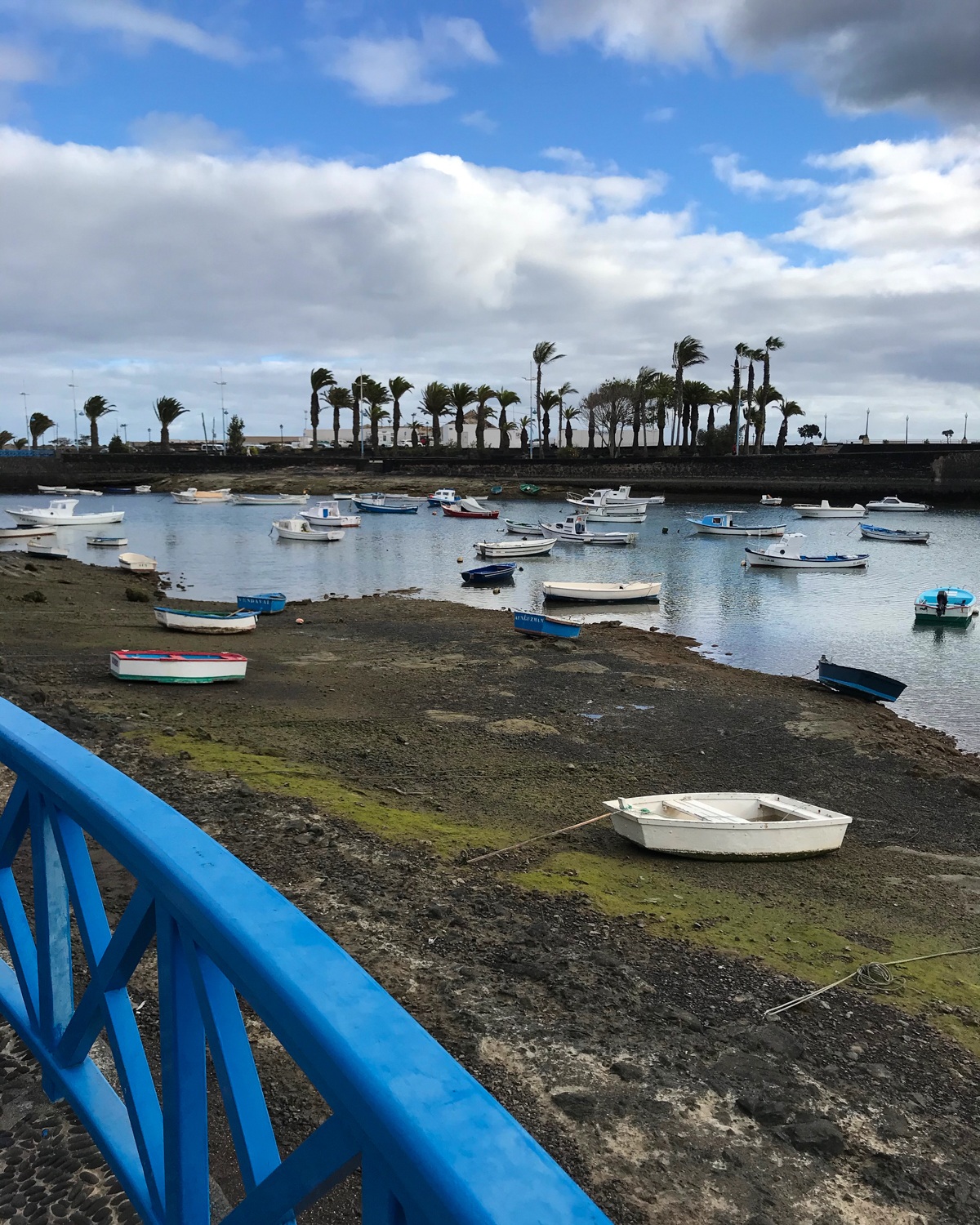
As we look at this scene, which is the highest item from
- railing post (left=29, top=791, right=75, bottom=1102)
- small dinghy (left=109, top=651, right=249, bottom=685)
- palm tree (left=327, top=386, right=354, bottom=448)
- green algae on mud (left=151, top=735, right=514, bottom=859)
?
palm tree (left=327, top=386, right=354, bottom=448)

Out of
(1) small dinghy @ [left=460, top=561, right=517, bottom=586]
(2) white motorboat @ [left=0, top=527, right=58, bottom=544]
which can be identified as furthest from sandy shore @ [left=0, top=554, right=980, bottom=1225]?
(2) white motorboat @ [left=0, top=527, right=58, bottom=544]

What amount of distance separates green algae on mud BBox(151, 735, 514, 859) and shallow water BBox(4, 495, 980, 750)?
11663 mm

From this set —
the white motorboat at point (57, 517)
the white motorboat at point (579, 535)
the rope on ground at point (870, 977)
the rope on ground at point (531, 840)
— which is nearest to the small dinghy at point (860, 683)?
the rope on ground at point (531, 840)

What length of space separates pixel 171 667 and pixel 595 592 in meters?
20.2

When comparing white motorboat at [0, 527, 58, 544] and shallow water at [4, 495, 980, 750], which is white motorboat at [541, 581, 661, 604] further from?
white motorboat at [0, 527, 58, 544]

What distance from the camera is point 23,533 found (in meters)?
55.9

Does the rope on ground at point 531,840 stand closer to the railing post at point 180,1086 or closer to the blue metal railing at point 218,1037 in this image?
the blue metal railing at point 218,1037

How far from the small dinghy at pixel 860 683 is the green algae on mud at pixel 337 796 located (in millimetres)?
11954

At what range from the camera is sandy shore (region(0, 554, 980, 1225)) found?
5238 mm

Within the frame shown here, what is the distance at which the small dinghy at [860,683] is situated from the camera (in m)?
19.4

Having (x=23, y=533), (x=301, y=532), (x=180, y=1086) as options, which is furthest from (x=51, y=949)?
(x=23, y=533)

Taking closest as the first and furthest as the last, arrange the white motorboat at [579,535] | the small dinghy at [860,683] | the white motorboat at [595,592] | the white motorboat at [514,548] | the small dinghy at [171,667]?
the small dinghy at [171,667] → the small dinghy at [860,683] → the white motorboat at [595,592] → the white motorboat at [514,548] → the white motorboat at [579,535]

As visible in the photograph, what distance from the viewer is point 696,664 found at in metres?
23.0

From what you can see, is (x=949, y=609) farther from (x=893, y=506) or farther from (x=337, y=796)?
(x=893, y=506)
